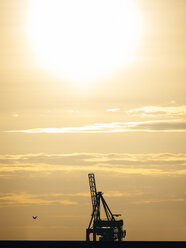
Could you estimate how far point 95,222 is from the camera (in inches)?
7869
